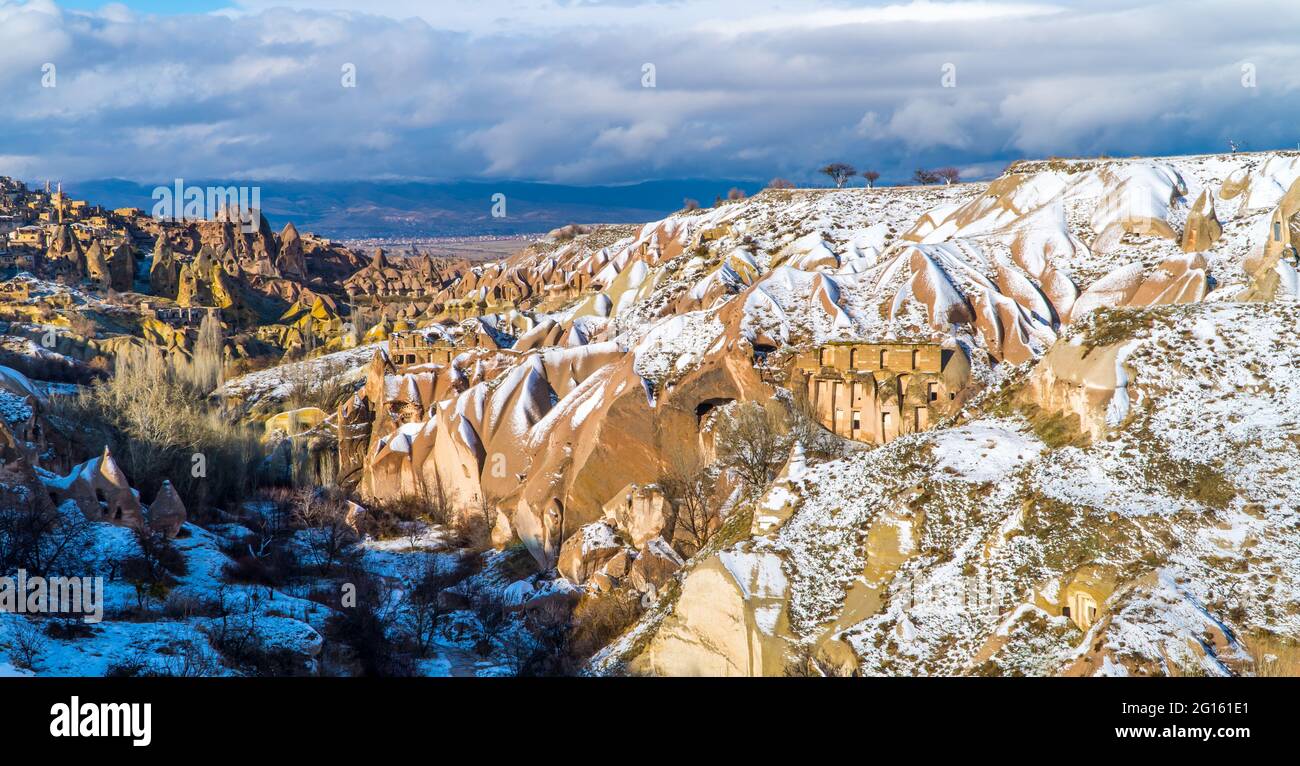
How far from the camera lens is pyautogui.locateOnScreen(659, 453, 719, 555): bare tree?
28.0m

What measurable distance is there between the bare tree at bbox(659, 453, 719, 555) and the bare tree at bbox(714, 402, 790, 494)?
89 cm

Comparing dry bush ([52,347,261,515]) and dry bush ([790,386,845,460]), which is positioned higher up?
dry bush ([790,386,845,460])

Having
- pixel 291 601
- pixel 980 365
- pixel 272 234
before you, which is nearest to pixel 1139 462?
pixel 980 365

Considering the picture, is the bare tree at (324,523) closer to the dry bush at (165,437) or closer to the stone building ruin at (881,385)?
the dry bush at (165,437)

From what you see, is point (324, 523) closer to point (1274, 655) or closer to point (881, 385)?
point (881, 385)

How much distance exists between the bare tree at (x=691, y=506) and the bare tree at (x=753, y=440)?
89cm

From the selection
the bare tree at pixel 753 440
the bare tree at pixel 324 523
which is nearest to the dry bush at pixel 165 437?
the bare tree at pixel 324 523

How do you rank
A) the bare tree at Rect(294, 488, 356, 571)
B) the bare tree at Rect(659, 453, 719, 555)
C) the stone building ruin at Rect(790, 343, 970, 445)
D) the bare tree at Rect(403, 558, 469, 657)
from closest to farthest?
the bare tree at Rect(403, 558, 469, 657), the bare tree at Rect(659, 453, 719, 555), the stone building ruin at Rect(790, 343, 970, 445), the bare tree at Rect(294, 488, 356, 571)

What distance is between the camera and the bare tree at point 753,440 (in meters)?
28.2

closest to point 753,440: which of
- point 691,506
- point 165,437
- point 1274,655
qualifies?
point 691,506

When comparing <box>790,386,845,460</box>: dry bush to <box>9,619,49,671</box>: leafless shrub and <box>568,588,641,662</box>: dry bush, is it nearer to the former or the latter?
<box>568,588,641,662</box>: dry bush

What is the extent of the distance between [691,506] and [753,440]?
8.14ft

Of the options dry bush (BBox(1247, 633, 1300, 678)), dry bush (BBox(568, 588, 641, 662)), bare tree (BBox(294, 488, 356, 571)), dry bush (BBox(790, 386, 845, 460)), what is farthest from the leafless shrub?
dry bush (BBox(1247, 633, 1300, 678))

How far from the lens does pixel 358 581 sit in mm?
29688
